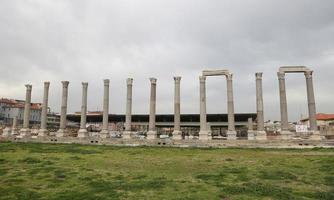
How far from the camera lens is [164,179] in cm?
1580

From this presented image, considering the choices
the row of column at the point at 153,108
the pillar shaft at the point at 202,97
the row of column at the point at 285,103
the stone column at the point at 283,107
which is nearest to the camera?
the stone column at the point at 283,107

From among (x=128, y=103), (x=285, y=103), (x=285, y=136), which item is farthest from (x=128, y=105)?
(x=285, y=136)

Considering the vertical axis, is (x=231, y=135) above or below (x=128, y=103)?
below

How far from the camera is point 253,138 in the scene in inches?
1510

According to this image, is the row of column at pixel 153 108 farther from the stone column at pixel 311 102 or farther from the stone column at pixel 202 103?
the stone column at pixel 311 102

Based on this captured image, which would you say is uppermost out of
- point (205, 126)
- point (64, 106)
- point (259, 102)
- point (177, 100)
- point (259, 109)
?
point (177, 100)

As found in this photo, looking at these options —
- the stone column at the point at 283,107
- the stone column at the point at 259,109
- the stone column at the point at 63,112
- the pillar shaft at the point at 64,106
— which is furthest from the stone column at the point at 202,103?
the pillar shaft at the point at 64,106

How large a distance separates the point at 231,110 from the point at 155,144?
36.6 ft

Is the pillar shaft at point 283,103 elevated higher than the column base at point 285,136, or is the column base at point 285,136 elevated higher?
the pillar shaft at point 283,103

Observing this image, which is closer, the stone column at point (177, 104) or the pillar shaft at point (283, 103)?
the pillar shaft at point (283, 103)

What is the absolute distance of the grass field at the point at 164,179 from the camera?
12.8 meters

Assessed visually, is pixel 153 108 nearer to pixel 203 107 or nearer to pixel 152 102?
pixel 152 102

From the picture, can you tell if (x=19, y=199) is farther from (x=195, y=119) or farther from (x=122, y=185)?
(x=195, y=119)

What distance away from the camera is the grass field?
42.1ft
